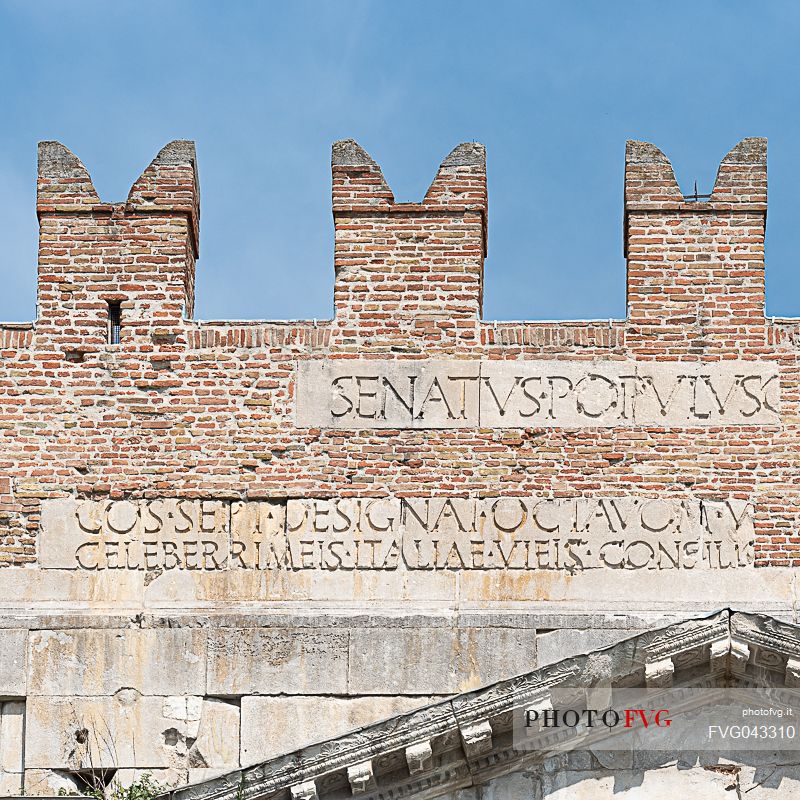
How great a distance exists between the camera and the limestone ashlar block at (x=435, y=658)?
1605cm

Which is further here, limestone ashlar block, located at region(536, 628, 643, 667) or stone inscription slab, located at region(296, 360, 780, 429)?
stone inscription slab, located at region(296, 360, 780, 429)

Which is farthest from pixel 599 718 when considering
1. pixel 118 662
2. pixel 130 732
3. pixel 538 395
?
pixel 118 662

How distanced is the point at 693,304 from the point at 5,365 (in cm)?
589

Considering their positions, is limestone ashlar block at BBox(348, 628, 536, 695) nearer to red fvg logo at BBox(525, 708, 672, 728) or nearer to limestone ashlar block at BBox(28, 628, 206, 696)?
limestone ashlar block at BBox(28, 628, 206, 696)

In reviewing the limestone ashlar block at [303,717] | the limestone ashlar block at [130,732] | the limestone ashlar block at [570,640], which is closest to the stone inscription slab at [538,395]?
the limestone ashlar block at [570,640]

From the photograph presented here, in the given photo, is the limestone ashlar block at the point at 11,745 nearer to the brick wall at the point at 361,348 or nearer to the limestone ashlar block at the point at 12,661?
the limestone ashlar block at the point at 12,661

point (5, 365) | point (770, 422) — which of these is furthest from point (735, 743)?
point (5, 365)

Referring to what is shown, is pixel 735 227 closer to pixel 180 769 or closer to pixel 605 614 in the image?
pixel 605 614

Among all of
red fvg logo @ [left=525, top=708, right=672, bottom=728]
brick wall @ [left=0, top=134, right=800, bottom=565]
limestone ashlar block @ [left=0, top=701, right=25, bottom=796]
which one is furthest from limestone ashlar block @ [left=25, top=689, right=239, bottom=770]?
red fvg logo @ [left=525, top=708, right=672, bottom=728]

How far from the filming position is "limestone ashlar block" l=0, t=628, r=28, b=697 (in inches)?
637

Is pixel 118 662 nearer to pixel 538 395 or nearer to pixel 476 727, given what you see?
pixel 476 727

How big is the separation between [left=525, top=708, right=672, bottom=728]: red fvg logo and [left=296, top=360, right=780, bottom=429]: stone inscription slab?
3324 mm

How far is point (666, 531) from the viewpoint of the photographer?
53.7 feet

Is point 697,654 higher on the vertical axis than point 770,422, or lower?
lower
